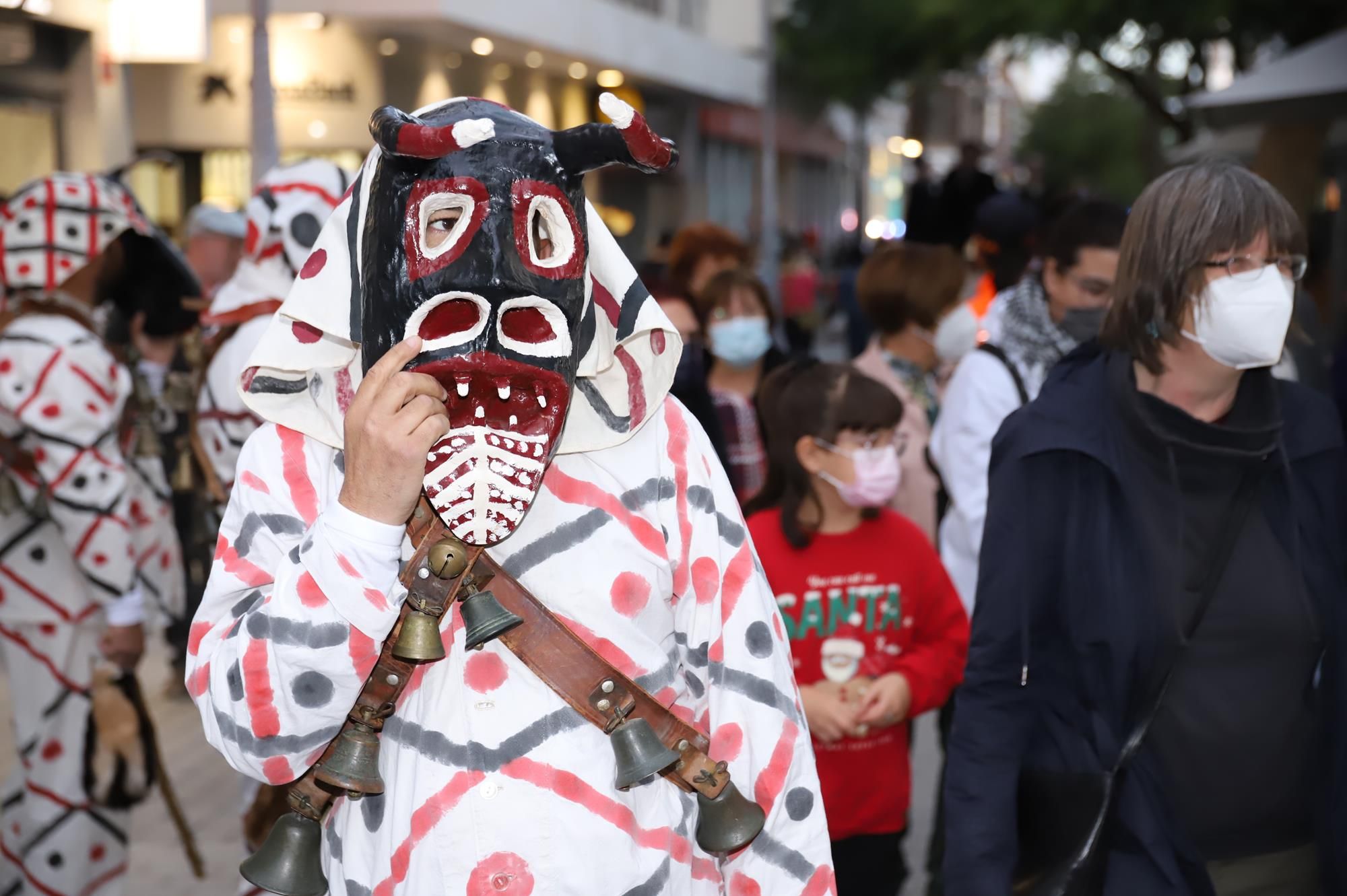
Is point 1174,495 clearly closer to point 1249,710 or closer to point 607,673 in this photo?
point 1249,710

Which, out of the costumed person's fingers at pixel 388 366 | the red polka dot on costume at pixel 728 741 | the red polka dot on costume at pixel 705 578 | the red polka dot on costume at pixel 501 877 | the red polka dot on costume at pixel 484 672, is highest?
the costumed person's fingers at pixel 388 366

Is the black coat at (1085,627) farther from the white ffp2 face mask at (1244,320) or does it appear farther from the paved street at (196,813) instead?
the paved street at (196,813)

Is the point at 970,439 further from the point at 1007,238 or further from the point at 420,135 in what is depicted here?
the point at 420,135

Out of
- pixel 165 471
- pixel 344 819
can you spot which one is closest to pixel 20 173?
pixel 165 471

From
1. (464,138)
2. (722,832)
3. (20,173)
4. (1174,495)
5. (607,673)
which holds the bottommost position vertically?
(722,832)

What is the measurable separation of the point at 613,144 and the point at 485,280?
25 cm

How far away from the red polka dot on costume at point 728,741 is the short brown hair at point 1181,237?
1.11 metres

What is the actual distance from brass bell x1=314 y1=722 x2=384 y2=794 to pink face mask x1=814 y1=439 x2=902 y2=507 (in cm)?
212

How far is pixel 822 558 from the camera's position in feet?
12.7

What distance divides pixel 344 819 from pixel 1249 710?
1.52 meters

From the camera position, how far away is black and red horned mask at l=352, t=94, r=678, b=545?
1.95m

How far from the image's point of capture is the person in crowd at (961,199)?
1291 cm

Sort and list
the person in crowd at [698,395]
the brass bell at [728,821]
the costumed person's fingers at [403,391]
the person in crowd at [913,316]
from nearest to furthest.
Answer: the costumed person's fingers at [403,391] → the brass bell at [728,821] → the person in crowd at [698,395] → the person in crowd at [913,316]

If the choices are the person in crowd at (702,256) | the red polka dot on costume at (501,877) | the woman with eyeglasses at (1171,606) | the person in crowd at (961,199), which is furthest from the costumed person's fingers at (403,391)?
the person in crowd at (961,199)
